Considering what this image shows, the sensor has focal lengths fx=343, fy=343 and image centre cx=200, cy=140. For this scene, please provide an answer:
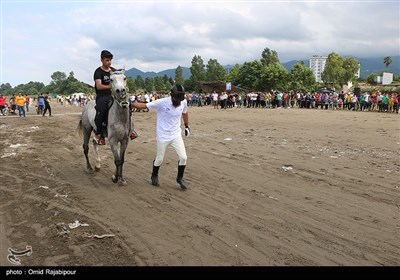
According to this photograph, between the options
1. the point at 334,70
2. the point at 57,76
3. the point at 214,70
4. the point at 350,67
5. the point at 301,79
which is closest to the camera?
the point at 301,79

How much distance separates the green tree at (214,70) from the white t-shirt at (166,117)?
90901 millimetres

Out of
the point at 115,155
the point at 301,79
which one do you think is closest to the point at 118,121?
the point at 115,155

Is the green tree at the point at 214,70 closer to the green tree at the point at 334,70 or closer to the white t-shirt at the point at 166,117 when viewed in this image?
the green tree at the point at 334,70

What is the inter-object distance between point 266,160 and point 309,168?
Answer: 127 cm

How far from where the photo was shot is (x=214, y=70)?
9900 cm

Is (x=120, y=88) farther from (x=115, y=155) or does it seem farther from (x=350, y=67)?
(x=350, y=67)

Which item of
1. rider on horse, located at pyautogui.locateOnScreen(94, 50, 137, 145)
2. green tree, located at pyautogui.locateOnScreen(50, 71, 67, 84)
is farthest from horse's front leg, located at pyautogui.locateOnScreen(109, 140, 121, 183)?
green tree, located at pyautogui.locateOnScreen(50, 71, 67, 84)

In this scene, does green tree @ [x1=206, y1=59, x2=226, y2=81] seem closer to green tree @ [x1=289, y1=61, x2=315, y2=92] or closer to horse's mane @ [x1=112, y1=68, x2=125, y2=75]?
green tree @ [x1=289, y1=61, x2=315, y2=92]

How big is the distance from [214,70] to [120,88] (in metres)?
94.5

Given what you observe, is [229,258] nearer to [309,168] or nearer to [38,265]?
[38,265]

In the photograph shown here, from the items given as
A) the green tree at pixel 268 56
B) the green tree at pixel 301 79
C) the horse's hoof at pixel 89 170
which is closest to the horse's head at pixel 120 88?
the horse's hoof at pixel 89 170

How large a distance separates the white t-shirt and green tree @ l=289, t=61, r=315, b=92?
174 feet

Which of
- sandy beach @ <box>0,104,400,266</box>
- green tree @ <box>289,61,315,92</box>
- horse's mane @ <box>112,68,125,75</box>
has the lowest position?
sandy beach @ <box>0,104,400,266</box>

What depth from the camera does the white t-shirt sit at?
6.80 meters
